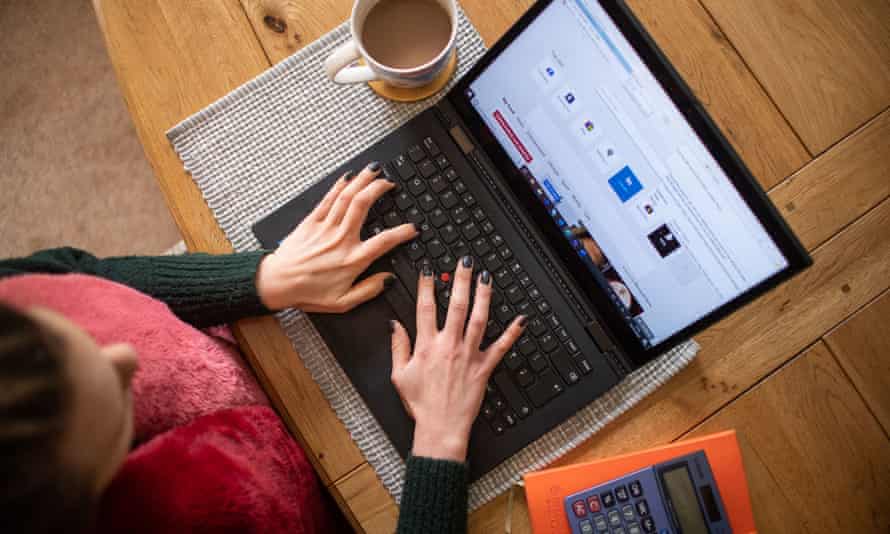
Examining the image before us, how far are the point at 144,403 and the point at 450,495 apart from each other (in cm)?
32

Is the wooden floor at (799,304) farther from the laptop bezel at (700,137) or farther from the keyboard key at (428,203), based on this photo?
the keyboard key at (428,203)

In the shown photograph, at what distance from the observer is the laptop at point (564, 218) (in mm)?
495

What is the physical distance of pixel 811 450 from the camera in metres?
0.64

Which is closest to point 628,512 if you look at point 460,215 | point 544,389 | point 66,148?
point 544,389

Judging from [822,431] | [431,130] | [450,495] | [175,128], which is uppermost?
[175,128]

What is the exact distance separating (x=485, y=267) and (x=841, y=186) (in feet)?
1.36

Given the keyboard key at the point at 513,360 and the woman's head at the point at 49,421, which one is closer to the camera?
the woman's head at the point at 49,421

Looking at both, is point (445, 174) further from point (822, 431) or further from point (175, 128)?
point (822, 431)

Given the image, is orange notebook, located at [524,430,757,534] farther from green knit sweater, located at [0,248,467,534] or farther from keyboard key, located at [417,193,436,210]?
keyboard key, located at [417,193,436,210]

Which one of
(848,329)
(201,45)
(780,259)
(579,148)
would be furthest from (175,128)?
(848,329)

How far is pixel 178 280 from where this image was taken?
2.13 feet

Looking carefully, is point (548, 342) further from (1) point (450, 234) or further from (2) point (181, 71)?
(2) point (181, 71)

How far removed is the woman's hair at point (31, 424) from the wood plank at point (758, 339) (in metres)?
0.43

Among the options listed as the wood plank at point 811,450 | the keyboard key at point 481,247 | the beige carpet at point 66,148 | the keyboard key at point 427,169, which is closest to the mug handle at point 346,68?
the keyboard key at point 427,169
